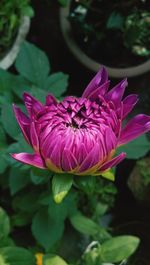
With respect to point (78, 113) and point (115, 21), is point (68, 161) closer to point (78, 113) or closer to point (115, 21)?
point (78, 113)

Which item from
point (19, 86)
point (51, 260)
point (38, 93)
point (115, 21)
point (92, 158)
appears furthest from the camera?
point (115, 21)

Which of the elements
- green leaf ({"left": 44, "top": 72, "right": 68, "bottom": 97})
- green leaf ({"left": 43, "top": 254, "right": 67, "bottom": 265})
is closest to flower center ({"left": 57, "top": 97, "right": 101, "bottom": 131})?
green leaf ({"left": 43, "top": 254, "right": 67, "bottom": 265})

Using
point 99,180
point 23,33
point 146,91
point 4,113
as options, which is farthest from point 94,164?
point 146,91

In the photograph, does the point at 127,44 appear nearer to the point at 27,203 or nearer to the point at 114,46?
Answer: the point at 114,46

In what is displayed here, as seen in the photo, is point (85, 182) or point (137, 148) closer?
point (85, 182)

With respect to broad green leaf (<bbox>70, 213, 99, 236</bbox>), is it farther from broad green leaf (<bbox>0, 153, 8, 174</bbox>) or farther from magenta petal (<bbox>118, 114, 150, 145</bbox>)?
magenta petal (<bbox>118, 114, 150, 145</bbox>)

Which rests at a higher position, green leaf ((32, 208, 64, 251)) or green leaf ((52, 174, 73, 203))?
green leaf ((52, 174, 73, 203))

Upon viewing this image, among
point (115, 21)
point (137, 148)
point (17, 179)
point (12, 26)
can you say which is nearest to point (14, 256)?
point (17, 179)
